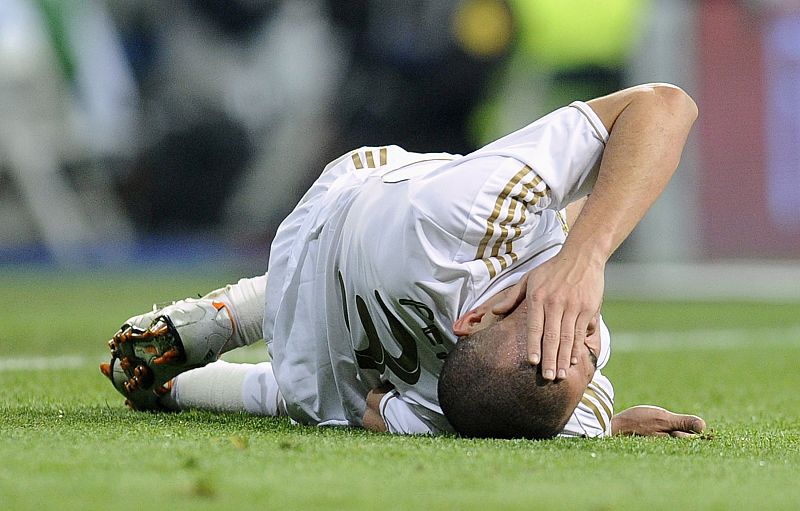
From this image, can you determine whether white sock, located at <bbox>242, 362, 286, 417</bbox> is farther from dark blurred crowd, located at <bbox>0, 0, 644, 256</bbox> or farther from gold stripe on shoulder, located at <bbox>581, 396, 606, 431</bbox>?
dark blurred crowd, located at <bbox>0, 0, 644, 256</bbox>

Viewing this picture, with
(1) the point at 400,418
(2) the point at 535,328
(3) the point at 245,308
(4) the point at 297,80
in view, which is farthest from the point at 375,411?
(4) the point at 297,80

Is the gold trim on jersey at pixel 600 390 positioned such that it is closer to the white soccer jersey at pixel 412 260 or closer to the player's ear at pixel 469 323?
the white soccer jersey at pixel 412 260

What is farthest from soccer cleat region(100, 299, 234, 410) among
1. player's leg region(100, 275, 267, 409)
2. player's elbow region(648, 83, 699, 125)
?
player's elbow region(648, 83, 699, 125)

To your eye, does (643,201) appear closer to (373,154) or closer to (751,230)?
(373,154)

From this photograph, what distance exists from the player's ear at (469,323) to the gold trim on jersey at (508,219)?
0.08m

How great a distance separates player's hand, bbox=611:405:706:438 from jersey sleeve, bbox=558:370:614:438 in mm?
69

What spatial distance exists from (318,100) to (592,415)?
893cm

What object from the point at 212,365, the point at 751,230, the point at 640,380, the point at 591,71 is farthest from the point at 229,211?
the point at 212,365

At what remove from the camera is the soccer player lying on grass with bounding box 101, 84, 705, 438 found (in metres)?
2.10

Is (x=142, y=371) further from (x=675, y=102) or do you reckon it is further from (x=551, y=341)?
(x=675, y=102)

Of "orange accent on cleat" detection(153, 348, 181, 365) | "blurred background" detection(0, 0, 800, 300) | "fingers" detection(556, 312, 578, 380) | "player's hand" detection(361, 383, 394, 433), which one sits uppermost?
"fingers" detection(556, 312, 578, 380)

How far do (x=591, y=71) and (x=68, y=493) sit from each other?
9943 mm

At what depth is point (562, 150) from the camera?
2.28 m

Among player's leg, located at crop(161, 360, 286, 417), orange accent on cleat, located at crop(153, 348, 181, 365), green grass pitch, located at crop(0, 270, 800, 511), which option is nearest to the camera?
green grass pitch, located at crop(0, 270, 800, 511)
